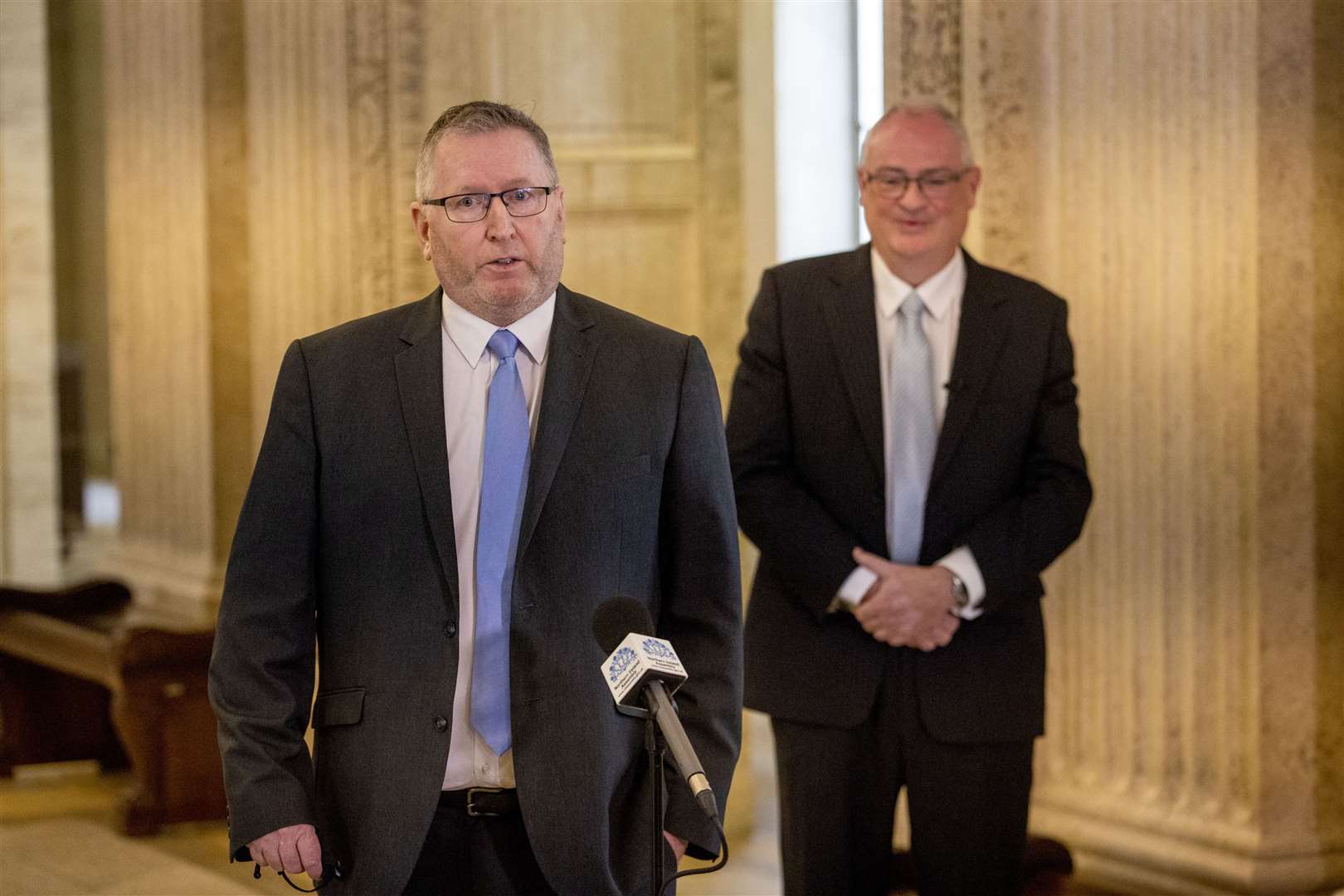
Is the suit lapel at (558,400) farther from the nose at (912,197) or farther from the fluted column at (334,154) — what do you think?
the fluted column at (334,154)

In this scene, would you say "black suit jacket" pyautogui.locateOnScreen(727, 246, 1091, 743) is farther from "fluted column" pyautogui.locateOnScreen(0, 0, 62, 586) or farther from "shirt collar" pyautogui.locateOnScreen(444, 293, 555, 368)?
"fluted column" pyautogui.locateOnScreen(0, 0, 62, 586)

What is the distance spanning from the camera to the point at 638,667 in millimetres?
1770

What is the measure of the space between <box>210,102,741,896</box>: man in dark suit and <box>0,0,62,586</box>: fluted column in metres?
7.36

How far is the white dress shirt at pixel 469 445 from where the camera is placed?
2213 millimetres

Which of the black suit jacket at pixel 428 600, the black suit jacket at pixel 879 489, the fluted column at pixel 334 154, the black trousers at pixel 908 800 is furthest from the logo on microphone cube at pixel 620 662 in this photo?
the fluted column at pixel 334 154

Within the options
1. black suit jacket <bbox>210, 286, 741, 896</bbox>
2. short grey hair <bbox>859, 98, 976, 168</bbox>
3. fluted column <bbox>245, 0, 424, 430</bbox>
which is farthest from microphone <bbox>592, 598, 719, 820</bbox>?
fluted column <bbox>245, 0, 424, 430</bbox>

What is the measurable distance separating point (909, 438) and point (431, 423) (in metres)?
1.26

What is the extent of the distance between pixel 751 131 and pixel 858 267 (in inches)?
99.6

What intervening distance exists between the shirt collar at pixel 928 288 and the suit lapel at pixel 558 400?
1075mm

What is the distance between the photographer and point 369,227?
5480 mm

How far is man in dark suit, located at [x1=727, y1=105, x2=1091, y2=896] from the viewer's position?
124 inches

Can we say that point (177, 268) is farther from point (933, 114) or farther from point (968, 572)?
point (968, 572)

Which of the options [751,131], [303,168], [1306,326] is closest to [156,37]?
[303,168]

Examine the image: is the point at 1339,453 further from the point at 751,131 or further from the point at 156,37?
the point at 156,37
